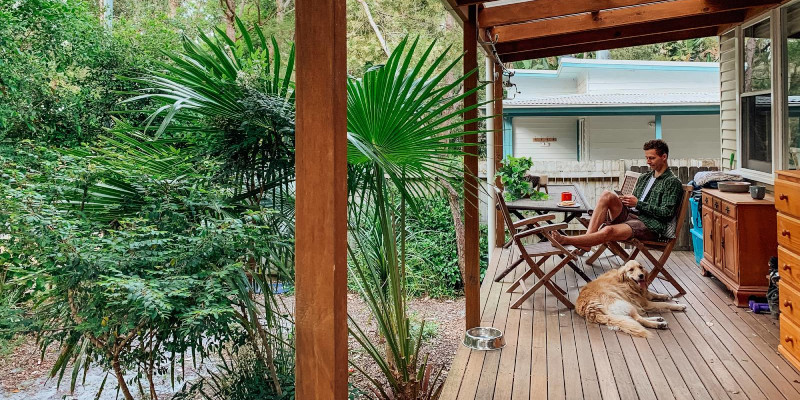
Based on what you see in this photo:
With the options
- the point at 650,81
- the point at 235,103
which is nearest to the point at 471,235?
the point at 235,103

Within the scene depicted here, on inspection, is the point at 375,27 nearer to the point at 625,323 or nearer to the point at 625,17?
the point at 625,17

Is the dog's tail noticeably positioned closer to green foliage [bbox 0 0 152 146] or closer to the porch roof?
the porch roof

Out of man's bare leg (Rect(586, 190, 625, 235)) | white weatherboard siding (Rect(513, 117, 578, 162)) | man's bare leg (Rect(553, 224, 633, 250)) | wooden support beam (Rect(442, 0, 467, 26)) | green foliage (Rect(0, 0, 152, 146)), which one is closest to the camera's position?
wooden support beam (Rect(442, 0, 467, 26))

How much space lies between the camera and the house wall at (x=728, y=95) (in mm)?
7295

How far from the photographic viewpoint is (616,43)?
8055mm

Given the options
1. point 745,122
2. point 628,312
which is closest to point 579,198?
point 745,122

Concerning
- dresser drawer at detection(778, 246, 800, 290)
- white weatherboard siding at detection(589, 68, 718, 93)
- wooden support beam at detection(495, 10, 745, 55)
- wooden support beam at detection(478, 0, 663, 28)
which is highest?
white weatherboard siding at detection(589, 68, 718, 93)

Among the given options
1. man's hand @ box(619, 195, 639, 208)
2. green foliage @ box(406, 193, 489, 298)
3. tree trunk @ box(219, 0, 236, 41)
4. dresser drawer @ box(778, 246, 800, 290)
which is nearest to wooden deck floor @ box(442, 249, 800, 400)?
dresser drawer @ box(778, 246, 800, 290)

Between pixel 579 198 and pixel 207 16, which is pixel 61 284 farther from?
pixel 207 16

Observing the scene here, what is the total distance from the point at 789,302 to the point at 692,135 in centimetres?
1254

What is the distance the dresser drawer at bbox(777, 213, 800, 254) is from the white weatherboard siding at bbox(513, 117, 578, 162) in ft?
37.4

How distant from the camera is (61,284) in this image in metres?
3.12

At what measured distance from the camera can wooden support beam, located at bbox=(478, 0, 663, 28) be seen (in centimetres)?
569

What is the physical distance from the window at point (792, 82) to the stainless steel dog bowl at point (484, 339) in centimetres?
294
